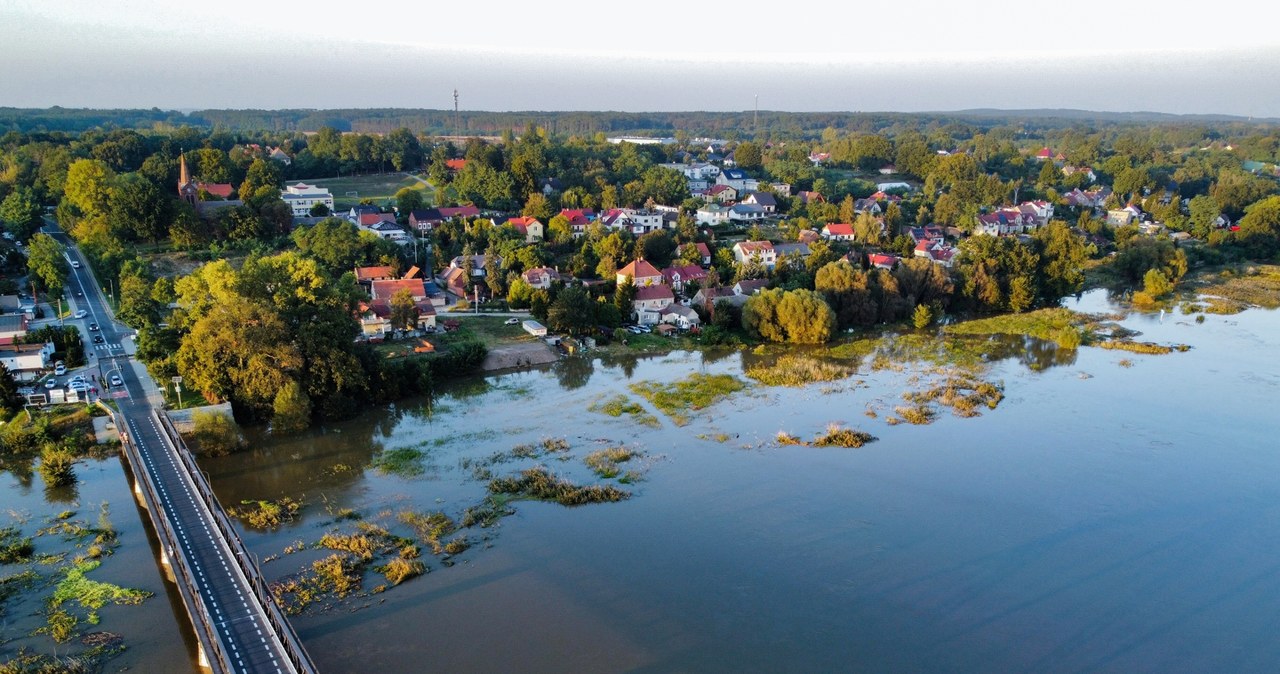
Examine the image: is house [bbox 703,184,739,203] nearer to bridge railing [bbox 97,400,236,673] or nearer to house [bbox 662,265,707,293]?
house [bbox 662,265,707,293]

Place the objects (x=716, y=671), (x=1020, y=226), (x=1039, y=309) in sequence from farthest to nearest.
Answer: (x=1020, y=226), (x=1039, y=309), (x=716, y=671)

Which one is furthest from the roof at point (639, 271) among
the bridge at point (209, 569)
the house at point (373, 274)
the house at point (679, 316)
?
the bridge at point (209, 569)

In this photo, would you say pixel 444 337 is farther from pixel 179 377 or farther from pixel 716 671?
pixel 716 671

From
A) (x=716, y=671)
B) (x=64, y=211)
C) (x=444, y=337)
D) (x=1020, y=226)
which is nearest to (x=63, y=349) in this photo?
(x=444, y=337)

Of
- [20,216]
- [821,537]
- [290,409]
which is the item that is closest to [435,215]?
[20,216]

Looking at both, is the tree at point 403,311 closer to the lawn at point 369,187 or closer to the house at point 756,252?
the house at point 756,252
